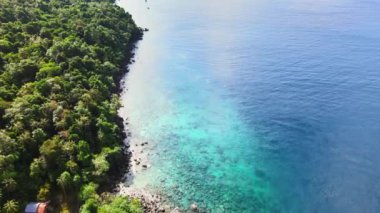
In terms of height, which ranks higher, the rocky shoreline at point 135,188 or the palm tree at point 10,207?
the palm tree at point 10,207

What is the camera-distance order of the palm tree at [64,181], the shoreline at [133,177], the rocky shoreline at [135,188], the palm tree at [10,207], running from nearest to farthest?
the palm tree at [10,207], the palm tree at [64,181], the rocky shoreline at [135,188], the shoreline at [133,177]

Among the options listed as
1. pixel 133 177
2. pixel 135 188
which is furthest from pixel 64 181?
pixel 133 177

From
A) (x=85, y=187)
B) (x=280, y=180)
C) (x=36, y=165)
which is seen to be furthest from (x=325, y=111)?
(x=36, y=165)

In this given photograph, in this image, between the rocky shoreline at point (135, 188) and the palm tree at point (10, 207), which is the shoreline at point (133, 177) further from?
the palm tree at point (10, 207)

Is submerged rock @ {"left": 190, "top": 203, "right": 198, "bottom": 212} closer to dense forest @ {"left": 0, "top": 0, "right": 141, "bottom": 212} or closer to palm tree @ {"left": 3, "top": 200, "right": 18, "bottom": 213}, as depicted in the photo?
dense forest @ {"left": 0, "top": 0, "right": 141, "bottom": 212}

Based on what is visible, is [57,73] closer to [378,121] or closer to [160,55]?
[160,55]

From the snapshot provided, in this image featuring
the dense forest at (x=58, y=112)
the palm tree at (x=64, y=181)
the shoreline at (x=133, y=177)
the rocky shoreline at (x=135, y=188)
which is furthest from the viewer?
the shoreline at (x=133, y=177)

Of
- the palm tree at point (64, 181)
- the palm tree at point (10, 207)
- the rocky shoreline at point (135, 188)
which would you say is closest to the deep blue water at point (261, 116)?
the rocky shoreline at point (135, 188)
